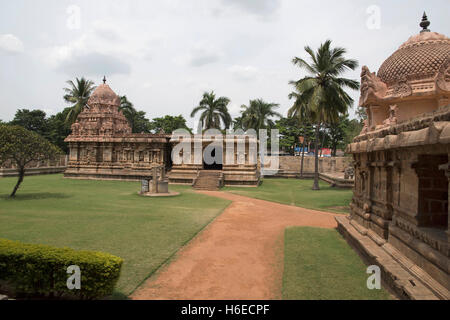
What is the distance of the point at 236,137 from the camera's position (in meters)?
27.0

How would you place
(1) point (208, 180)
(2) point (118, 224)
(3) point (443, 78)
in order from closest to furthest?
1. (3) point (443, 78)
2. (2) point (118, 224)
3. (1) point (208, 180)

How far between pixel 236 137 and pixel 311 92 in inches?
308

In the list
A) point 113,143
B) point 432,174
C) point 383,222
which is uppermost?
point 113,143

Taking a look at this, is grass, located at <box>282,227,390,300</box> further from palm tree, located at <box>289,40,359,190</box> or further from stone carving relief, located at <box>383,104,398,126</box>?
palm tree, located at <box>289,40,359,190</box>

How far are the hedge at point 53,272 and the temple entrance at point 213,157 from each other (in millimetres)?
24936

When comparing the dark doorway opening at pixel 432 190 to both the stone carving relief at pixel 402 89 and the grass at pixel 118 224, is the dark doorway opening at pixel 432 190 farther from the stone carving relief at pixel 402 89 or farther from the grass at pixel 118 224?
the grass at pixel 118 224

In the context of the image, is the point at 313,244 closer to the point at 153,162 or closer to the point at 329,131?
the point at 153,162

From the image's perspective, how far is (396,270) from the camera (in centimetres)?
579

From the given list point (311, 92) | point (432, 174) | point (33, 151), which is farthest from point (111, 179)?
point (432, 174)

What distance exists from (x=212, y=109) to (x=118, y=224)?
2384 cm

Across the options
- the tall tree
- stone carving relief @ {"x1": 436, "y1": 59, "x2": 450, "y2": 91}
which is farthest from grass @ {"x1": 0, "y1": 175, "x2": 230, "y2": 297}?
stone carving relief @ {"x1": 436, "y1": 59, "x2": 450, "y2": 91}

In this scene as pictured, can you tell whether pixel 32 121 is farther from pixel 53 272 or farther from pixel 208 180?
pixel 53 272

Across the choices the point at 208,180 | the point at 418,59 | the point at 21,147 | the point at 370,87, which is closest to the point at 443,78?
the point at 418,59
